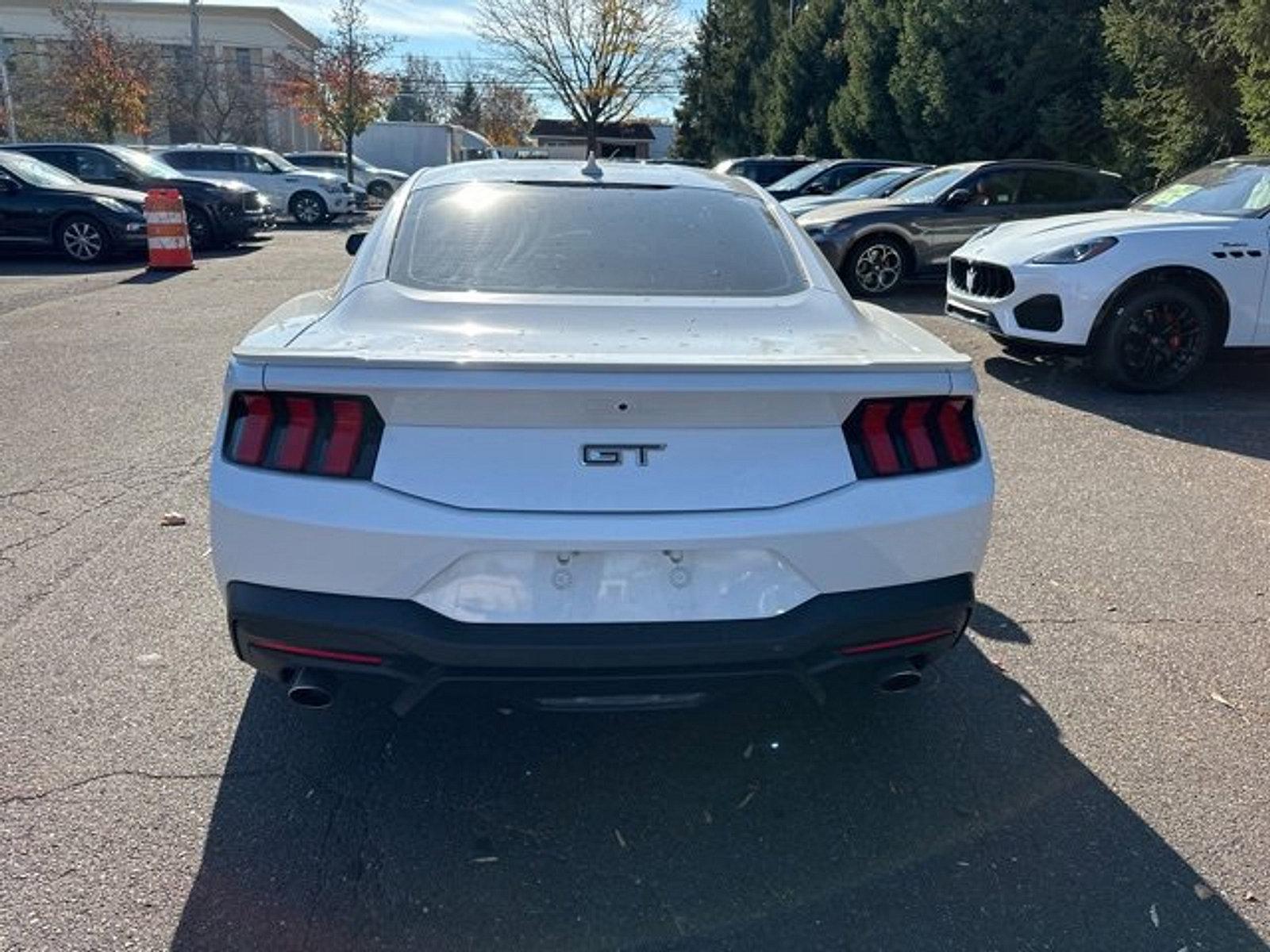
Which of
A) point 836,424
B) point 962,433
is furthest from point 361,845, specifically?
point 962,433

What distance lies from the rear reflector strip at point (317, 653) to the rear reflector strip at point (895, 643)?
3.69 feet

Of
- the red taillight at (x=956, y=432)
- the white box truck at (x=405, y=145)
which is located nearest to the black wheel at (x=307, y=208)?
the white box truck at (x=405, y=145)

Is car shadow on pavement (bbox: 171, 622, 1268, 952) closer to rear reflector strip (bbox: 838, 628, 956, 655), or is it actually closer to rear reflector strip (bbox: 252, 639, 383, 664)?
rear reflector strip (bbox: 252, 639, 383, 664)

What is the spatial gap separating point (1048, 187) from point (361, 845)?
11.4 m

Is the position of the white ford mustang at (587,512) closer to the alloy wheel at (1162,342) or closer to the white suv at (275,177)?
the alloy wheel at (1162,342)

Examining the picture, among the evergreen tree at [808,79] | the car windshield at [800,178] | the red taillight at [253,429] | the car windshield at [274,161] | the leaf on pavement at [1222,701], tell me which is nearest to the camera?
the red taillight at [253,429]

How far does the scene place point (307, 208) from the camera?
2291cm

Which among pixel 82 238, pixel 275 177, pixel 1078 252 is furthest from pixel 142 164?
pixel 1078 252

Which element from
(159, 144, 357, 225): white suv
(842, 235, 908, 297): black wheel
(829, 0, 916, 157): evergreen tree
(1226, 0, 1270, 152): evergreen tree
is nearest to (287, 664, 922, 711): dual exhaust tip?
(842, 235, 908, 297): black wheel

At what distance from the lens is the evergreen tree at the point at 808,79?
2644 cm

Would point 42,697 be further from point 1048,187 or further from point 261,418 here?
point 1048,187

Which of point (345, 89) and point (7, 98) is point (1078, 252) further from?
point (7, 98)

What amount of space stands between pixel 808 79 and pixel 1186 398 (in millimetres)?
23176

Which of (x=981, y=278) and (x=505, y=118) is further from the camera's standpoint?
(x=505, y=118)
